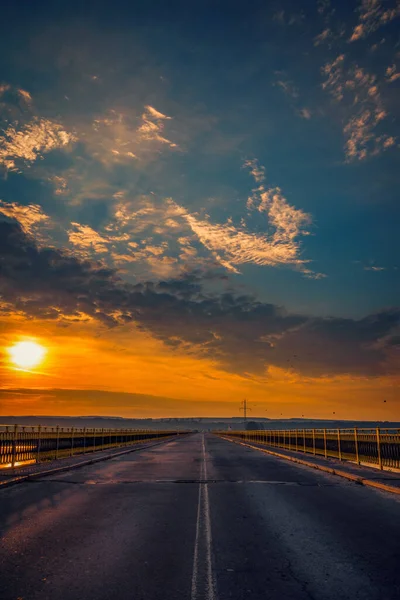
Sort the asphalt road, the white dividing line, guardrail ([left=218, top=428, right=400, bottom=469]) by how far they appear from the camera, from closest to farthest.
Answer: the white dividing line, the asphalt road, guardrail ([left=218, top=428, right=400, bottom=469])

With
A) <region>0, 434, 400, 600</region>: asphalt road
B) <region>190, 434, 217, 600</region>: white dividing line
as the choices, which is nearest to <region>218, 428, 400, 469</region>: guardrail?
<region>0, 434, 400, 600</region>: asphalt road

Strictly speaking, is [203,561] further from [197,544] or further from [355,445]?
[355,445]

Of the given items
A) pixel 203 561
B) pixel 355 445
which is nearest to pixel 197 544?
pixel 203 561

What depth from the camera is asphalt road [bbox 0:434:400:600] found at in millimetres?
5410

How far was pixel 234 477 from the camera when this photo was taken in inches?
690

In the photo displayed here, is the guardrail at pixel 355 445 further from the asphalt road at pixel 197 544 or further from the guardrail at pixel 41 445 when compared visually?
the guardrail at pixel 41 445

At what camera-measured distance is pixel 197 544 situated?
24.2ft

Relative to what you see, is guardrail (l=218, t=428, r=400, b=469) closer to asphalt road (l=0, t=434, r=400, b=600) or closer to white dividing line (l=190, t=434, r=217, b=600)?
asphalt road (l=0, t=434, r=400, b=600)

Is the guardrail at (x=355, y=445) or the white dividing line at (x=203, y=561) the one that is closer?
the white dividing line at (x=203, y=561)

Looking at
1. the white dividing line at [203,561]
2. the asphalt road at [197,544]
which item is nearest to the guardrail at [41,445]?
the asphalt road at [197,544]

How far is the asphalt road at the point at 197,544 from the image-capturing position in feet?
17.7

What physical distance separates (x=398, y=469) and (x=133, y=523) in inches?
486

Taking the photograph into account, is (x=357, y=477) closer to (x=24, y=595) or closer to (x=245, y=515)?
(x=245, y=515)

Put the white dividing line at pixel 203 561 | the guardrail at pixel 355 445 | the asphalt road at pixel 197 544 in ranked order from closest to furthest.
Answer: the white dividing line at pixel 203 561 < the asphalt road at pixel 197 544 < the guardrail at pixel 355 445
